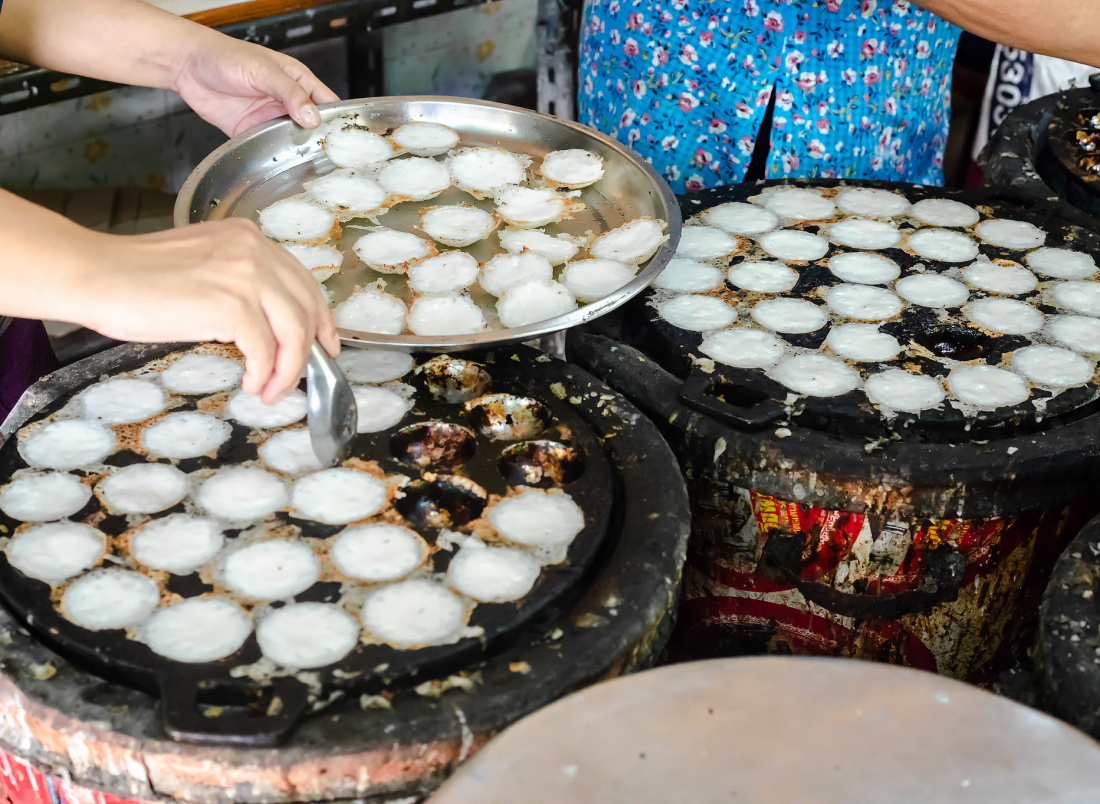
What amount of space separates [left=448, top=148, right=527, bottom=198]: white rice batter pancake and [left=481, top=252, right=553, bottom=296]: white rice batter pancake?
11.7 inches

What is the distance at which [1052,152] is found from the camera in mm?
2721

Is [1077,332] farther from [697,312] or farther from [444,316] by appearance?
[444,316]

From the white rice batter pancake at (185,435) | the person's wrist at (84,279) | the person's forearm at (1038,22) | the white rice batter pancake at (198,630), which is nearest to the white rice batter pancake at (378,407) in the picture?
the white rice batter pancake at (185,435)

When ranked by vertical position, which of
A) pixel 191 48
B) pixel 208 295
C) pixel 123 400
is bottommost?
pixel 123 400

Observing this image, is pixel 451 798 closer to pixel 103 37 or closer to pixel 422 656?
pixel 422 656

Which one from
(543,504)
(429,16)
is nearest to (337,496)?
(543,504)

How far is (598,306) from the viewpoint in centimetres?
174

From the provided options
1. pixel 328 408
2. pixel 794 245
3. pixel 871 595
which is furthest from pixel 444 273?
pixel 871 595

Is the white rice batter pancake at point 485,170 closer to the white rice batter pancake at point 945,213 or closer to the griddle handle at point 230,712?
the white rice batter pancake at point 945,213

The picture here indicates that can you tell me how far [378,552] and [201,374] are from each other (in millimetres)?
587

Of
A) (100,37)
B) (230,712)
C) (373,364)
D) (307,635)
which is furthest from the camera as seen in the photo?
(100,37)

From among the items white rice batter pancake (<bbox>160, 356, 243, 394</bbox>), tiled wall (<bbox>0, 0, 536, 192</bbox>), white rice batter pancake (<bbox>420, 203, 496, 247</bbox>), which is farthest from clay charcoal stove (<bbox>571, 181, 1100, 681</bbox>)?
tiled wall (<bbox>0, 0, 536, 192</bbox>)

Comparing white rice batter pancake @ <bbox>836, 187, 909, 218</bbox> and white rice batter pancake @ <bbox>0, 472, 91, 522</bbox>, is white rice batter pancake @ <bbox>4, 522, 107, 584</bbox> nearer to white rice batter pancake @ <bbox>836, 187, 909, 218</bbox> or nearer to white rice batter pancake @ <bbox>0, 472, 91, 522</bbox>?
white rice batter pancake @ <bbox>0, 472, 91, 522</bbox>

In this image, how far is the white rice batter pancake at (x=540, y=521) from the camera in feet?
4.93
